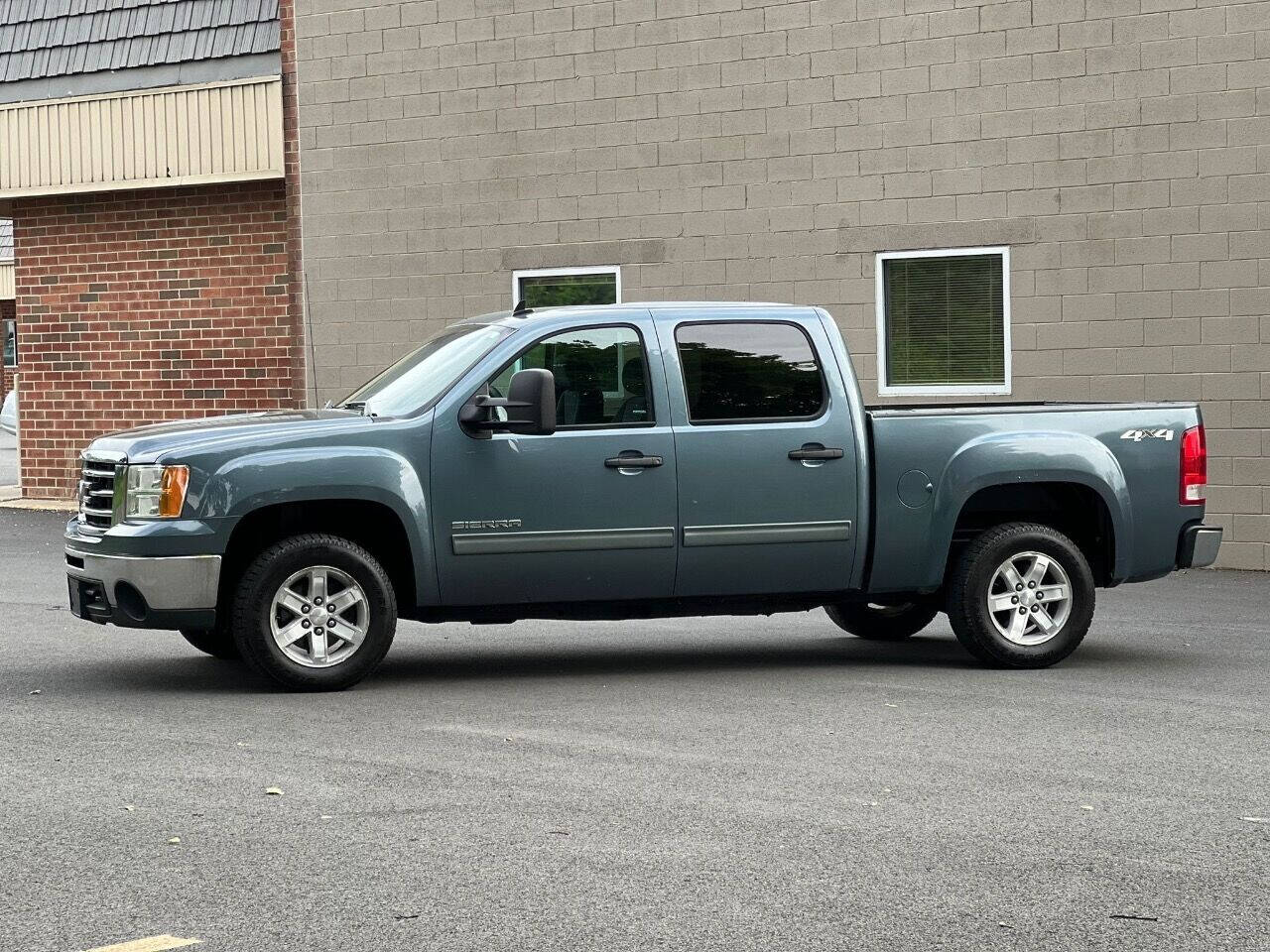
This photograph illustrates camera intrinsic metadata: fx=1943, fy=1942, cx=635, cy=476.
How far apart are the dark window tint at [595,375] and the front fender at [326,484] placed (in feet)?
2.38

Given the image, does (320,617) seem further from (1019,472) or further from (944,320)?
(944,320)

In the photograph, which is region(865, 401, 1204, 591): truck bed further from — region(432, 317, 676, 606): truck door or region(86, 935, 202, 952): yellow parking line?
region(86, 935, 202, 952): yellow parking line

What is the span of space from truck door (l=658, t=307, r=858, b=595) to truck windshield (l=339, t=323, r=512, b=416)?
94cm

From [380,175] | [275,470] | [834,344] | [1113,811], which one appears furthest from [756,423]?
[380,175]

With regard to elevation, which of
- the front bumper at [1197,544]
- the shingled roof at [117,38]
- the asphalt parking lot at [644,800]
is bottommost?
the asphalt parking lot at [644,800]

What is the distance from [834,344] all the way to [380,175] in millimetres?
9530

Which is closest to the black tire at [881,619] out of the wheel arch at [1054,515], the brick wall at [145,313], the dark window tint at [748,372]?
the wheel arch at [1054,515]

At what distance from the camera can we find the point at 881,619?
11.2 metres

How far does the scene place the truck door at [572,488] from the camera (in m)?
9.20

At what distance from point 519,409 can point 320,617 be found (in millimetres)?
1344

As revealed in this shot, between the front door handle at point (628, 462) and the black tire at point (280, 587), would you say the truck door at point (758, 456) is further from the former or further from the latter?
the black tire at point (280, 587)

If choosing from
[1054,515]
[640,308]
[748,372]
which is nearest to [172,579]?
[640,308]

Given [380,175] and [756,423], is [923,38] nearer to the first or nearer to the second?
[380,175]

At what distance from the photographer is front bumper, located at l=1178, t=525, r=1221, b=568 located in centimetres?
1007
